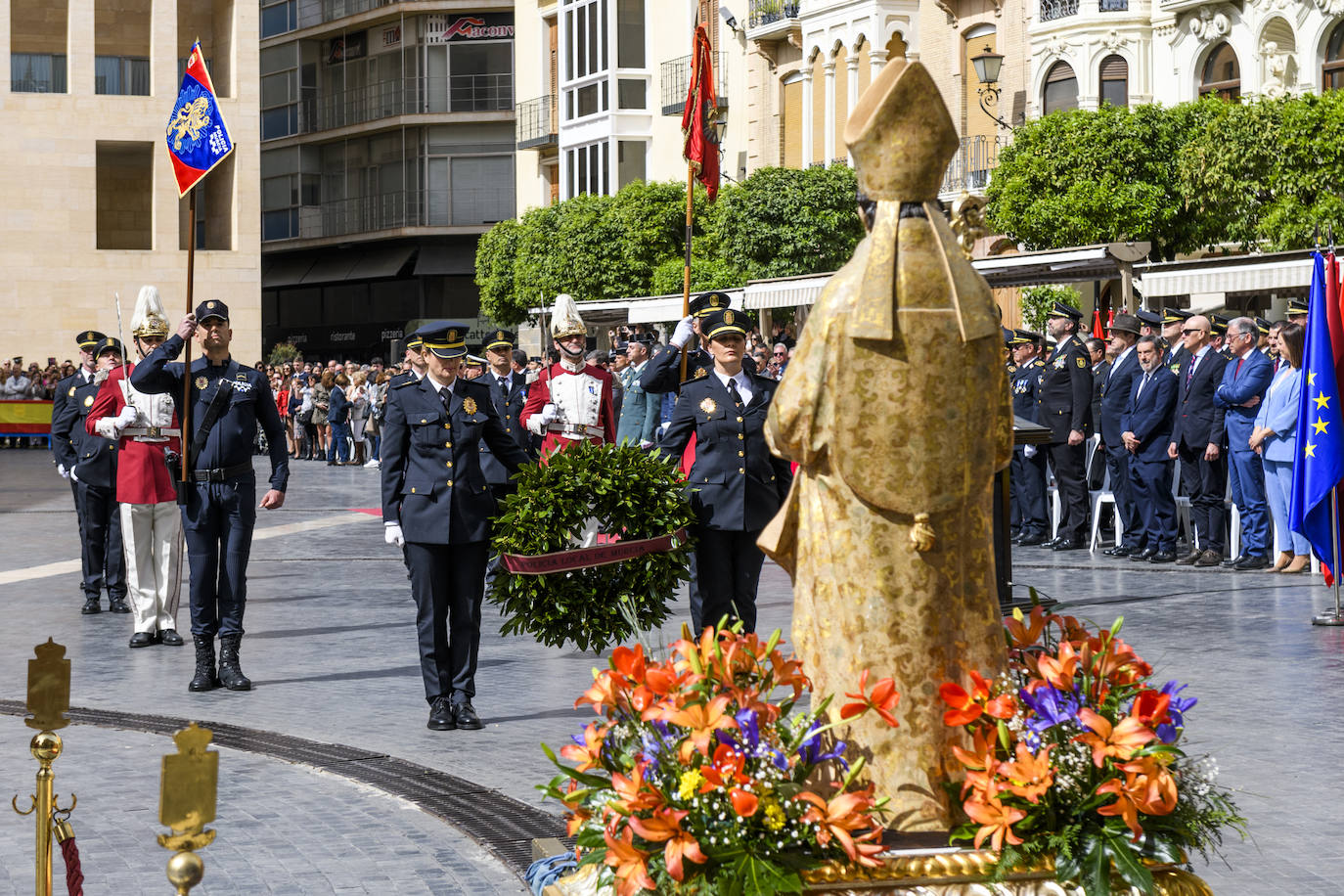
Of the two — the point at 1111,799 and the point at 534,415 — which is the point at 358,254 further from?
the point at 1111,799

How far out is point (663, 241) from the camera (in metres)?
44.1

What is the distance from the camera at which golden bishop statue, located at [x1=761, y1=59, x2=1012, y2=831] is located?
15.7 ft

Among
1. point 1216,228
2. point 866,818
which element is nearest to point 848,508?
point 866,818

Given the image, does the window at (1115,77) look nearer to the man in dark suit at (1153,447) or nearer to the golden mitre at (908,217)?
the man in dark suit at (1153,447)

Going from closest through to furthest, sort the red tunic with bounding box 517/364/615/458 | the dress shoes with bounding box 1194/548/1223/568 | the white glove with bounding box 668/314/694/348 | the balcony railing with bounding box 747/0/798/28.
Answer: the white glove with bounding box 668/314/694/348 → the red tunic with bounding box 517/364/615/458 → the dress shoes with bounding box 1194/548/1223/568 → the balcony railing with bounding box 747/0/798/28

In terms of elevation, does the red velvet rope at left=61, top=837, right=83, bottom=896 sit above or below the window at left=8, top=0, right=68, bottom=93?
below

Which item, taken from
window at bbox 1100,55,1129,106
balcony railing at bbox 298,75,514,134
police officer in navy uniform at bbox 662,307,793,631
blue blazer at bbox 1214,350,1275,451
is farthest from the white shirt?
balcony railing at bbox 298,75,514,134

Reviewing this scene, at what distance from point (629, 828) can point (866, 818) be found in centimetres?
59

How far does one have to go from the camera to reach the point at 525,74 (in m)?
57.1

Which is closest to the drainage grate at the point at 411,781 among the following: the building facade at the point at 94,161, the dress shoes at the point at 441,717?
the dress shoes at the point at 441,717

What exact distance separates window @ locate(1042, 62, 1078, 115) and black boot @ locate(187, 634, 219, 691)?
28.2 metres

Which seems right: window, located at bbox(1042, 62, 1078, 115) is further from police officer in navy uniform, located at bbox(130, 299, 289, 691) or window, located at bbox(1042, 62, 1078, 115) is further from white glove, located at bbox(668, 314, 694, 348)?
police officer in navy uniform, located at bbox(130, 299, 289, 691)

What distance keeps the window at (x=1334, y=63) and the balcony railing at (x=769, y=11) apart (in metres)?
14.9

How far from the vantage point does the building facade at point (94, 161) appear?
4684 cm
